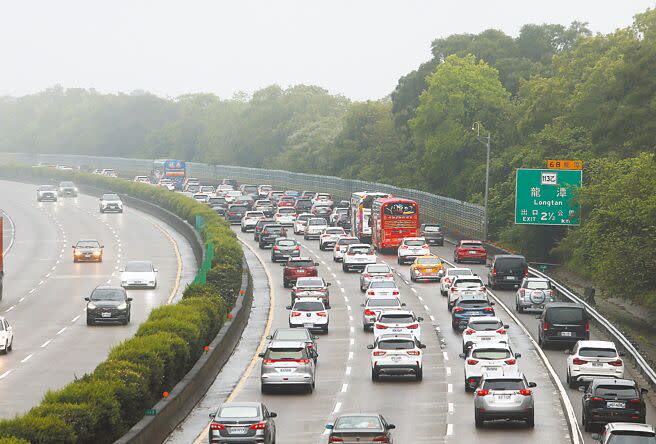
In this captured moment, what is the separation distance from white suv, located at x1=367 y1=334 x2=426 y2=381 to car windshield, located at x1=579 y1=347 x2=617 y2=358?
4951mm

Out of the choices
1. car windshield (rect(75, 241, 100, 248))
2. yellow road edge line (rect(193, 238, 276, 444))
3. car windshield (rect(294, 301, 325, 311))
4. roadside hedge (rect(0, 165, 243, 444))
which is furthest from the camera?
car windshield (rect(75, 241, 100, 248))

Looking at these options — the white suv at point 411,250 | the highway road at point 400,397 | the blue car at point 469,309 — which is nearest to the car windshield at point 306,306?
the highway road at point 400,397

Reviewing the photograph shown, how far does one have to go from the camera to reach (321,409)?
3569 cm

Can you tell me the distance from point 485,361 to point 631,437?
13.0 meters

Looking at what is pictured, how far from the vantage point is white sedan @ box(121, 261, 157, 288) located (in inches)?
2712

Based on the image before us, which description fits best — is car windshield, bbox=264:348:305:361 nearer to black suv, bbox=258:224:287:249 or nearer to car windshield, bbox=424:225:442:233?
black suv, bbox=258:224:287:249

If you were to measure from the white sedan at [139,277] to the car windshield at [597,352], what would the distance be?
34.1 metres

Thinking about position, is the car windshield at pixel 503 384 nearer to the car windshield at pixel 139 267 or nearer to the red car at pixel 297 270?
the red car at pixel 297 270

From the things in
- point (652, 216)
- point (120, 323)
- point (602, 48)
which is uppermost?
point (602, 48)

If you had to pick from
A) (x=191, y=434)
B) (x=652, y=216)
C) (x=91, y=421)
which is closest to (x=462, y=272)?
(x=652, y=216)

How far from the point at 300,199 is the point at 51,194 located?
3260 centimetres

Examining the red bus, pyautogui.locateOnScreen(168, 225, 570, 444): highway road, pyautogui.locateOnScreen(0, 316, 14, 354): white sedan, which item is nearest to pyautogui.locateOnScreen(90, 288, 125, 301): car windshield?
pyautogui.locateOnScreen(168, 225, 570, 444): highway road

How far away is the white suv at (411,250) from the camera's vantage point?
3046 inches

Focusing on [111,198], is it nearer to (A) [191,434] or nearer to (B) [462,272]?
(B) [462,272]
